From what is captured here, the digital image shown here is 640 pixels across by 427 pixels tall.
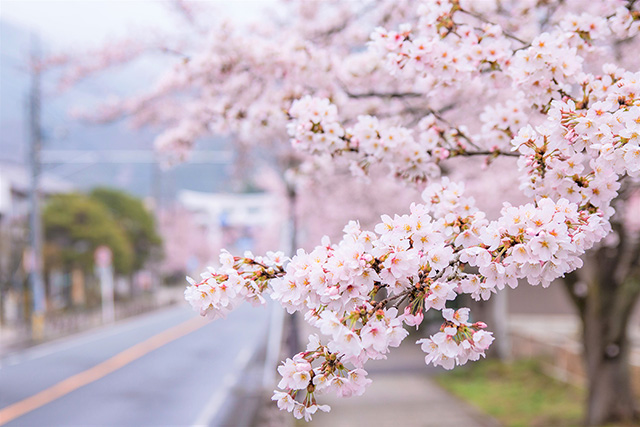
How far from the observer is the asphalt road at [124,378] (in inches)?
402

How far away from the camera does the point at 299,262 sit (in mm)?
2115

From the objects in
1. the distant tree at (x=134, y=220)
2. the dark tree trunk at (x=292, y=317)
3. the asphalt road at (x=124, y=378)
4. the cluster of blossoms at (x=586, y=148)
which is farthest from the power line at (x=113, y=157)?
the cluster of blossoms at (x=586, y=148)

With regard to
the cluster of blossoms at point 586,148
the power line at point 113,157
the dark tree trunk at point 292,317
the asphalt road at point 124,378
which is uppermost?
the power line at point 113,157

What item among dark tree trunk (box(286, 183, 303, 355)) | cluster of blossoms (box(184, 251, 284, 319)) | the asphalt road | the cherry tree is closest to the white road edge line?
the asphalt road

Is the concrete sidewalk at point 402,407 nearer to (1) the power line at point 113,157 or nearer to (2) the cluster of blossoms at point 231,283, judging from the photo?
(2) the cluster of blossoms at point 231,283

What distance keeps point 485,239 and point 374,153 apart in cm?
153

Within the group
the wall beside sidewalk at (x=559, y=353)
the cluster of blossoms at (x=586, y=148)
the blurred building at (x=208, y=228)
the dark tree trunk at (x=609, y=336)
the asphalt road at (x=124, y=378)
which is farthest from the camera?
the blurred building at (x=208, y=228)

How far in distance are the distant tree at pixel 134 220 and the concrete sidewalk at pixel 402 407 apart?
2632cm

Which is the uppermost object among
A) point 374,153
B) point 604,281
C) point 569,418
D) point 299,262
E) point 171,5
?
point 171,5

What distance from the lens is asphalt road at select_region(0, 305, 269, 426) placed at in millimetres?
10219

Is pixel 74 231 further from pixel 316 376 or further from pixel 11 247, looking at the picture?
pixel 316 376

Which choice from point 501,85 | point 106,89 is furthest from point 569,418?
point 106,89

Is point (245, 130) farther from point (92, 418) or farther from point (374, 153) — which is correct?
point (92, 418)

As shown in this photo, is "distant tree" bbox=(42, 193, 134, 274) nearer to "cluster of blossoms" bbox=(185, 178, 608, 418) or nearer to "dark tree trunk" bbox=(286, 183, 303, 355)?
"dark tree trunk" bbox=(286, 183, 303, 355)
